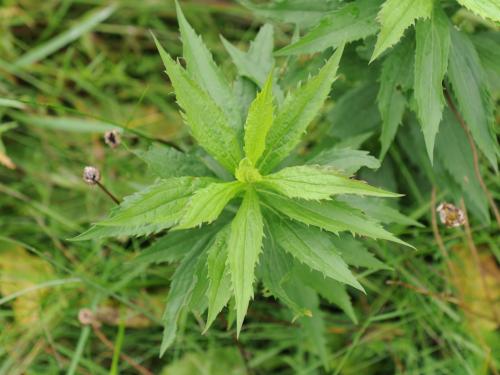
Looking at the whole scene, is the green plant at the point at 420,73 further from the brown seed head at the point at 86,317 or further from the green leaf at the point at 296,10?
the brown seed head at the point at 86,317

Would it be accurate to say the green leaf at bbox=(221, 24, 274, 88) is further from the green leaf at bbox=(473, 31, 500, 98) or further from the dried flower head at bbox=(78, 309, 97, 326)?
the dried flower head at bbox=(78, 309, 97, 326)

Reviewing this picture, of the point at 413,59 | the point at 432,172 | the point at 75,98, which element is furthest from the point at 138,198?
the point at 75,98

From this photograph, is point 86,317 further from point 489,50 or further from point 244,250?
point 489,50

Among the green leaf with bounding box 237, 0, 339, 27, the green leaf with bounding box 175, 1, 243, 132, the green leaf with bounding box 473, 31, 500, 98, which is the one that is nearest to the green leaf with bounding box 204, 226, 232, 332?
the green leaf with bounding box 175, 1, 243, 132

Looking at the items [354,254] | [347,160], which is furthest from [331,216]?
[354,254]

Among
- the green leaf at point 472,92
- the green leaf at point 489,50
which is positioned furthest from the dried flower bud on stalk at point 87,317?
the green leaf at point 489,50
